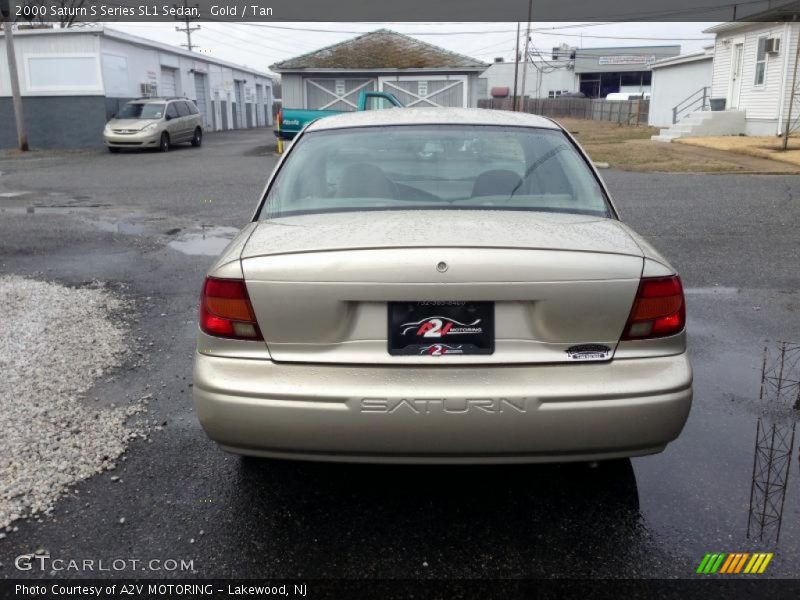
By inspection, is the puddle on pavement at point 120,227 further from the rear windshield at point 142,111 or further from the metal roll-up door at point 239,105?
the metal roll-up door at point 239,105

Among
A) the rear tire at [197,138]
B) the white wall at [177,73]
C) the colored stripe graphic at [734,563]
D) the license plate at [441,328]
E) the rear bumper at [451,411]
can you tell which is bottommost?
the rear tire at [197,138]

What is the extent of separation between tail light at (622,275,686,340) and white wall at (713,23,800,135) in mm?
23136

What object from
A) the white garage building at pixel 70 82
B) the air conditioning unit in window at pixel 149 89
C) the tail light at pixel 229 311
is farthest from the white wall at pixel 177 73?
the tail light at pixel 229 311

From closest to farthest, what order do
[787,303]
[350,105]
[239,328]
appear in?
[239,328] < [787,303] < [350,105]

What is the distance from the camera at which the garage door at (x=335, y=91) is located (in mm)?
31047

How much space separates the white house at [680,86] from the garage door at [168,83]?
23875 mm

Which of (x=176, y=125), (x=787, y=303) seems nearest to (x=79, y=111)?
(x=176, y=125)

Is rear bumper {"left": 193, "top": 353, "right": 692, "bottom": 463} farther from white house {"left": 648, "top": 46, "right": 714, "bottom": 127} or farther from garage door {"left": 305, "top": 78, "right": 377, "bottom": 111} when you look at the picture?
white house {"left": 648, "top": 46, "right": 714, "bottom": 127}

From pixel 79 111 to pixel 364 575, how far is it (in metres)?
29.6

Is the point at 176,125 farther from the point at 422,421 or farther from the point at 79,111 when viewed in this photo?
the point at 422,421

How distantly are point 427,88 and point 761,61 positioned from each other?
1301cm

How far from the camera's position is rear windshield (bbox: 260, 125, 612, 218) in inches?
135

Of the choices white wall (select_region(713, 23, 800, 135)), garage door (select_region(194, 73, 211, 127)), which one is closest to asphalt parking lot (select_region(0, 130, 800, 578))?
white wall (select_region(713, 23, 800, 135))

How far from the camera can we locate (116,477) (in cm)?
329
